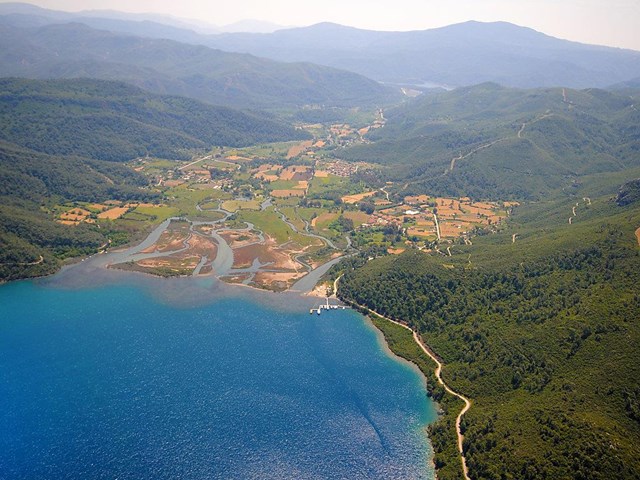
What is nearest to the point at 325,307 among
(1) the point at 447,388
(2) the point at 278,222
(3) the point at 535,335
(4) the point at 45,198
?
(1) the point at 447,388

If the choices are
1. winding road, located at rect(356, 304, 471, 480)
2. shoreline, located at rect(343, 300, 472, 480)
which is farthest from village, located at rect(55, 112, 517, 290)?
winding road, located at rect(356, 304, 471, 480)

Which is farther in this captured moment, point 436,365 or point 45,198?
point 45,198

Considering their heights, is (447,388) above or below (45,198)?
below

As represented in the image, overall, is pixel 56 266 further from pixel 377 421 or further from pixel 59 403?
pixel 377 421

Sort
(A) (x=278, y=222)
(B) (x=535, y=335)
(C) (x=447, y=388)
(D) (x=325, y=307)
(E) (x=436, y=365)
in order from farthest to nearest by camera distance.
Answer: (A) (x=278, y=222), (D) (x=325, y=307), (E) (x=436, y=365), (B) (x=535, y=335), (C) (x=447, y=388)

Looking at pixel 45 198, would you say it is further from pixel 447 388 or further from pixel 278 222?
pixel 447 388

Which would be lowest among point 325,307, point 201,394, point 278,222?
point 201,394
